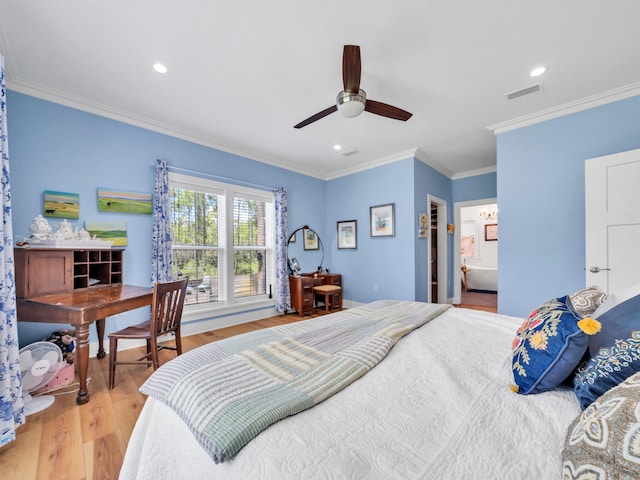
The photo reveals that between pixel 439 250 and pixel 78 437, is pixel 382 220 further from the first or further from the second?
pixel 78 437

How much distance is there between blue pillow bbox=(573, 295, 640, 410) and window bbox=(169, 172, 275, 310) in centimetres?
386

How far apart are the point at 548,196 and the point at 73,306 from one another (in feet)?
15.2


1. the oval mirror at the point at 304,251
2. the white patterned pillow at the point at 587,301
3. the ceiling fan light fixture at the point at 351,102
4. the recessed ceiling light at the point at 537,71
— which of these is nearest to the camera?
the white patterned pillow at the point at 587,301

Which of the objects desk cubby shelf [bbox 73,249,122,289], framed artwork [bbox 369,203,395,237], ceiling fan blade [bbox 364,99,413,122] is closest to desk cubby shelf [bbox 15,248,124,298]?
desk cubby shelf [bbox 73,249,122,289]

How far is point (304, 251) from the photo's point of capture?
5.12m

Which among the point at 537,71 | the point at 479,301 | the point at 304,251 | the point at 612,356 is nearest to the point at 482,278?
the point at 479,301

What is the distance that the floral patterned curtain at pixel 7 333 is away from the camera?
59.8 inches

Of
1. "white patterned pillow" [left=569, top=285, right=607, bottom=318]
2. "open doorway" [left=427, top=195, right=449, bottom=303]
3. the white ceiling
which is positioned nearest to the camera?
"white patterned pillow" [left=569, top=285, right=607, bottom=318]

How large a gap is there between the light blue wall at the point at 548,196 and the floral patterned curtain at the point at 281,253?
3146 mm

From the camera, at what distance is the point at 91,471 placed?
137cm

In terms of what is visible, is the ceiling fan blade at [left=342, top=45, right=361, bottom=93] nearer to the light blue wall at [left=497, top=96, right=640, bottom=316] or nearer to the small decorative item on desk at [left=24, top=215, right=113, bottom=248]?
the light blue wall at [left=497, top=96, right=640, bottom=316]

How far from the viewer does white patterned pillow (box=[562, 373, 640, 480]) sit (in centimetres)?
47

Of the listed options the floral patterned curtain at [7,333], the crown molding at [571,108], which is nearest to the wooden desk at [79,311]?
the floral patterned curtain at [7,333]

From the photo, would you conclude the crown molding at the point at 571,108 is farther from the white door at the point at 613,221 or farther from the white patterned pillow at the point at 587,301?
the white patterned pillow at the point at 587,301
